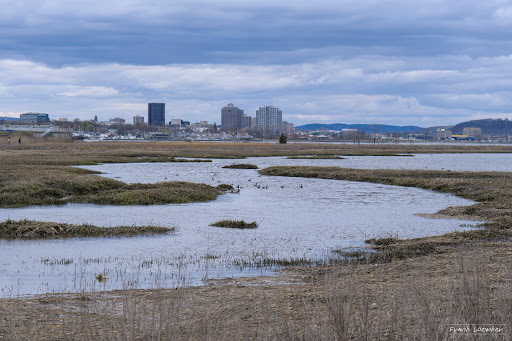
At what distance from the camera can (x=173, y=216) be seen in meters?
27.3

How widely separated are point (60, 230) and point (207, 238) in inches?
229

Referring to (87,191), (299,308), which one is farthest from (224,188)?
(299,308)

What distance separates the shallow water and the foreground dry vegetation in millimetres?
693

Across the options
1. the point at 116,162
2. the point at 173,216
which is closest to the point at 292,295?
the point at 173,216

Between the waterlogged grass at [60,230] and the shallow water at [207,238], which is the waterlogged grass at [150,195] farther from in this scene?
the waterlogged grass at [60,230]

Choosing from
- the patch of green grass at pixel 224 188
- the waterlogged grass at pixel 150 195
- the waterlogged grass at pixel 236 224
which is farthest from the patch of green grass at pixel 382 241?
the patch of green grass at pixel 224 188

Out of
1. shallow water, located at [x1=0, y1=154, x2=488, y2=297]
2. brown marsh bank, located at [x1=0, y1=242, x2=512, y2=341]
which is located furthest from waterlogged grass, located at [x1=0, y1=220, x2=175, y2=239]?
brown marsh bank, located at [x1=0, y1=242, x2=512, y2=341]

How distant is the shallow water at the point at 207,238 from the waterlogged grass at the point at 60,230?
0.85 m

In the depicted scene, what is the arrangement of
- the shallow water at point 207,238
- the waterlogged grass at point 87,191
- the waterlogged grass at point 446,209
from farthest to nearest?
the waterlogged grass at point 87,191 → the waterlogged grass at point 446,209 → the shallow water at point 207,238

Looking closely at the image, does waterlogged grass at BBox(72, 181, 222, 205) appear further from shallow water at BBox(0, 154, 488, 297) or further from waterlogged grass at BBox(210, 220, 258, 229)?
waterlogged grass at BBox(210, 220, 258, 229)

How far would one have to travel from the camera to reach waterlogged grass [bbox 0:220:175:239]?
20.8 meters

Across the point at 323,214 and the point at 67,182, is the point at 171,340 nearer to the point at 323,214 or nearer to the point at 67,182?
the point at 323,214

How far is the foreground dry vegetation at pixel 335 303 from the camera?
261 inches

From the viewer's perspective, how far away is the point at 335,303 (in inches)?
267
